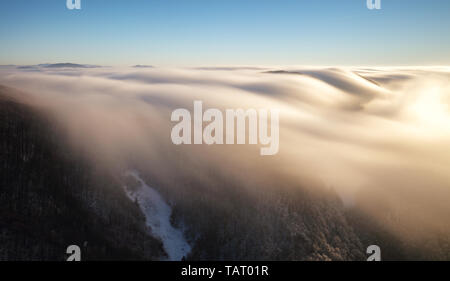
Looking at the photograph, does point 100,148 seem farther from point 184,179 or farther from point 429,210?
point 429,210

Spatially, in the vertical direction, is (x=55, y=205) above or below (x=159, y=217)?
above

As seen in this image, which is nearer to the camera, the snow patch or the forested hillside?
the forested hillside

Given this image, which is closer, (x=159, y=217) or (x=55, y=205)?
(x=55, y=205)

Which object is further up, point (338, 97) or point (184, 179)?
point (338, 97)

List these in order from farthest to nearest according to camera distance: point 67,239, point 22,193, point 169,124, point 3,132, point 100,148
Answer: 1. point 169,124
2. point 100,148
3. point 3,132
4. point 22,193
5. point 67,239

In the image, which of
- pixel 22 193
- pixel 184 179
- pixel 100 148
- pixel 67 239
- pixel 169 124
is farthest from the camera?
pixel 169 124

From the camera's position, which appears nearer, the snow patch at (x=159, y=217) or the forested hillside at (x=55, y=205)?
the forested hillside at (x=55, y=205)

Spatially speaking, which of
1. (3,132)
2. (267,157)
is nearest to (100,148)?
(3,132)
